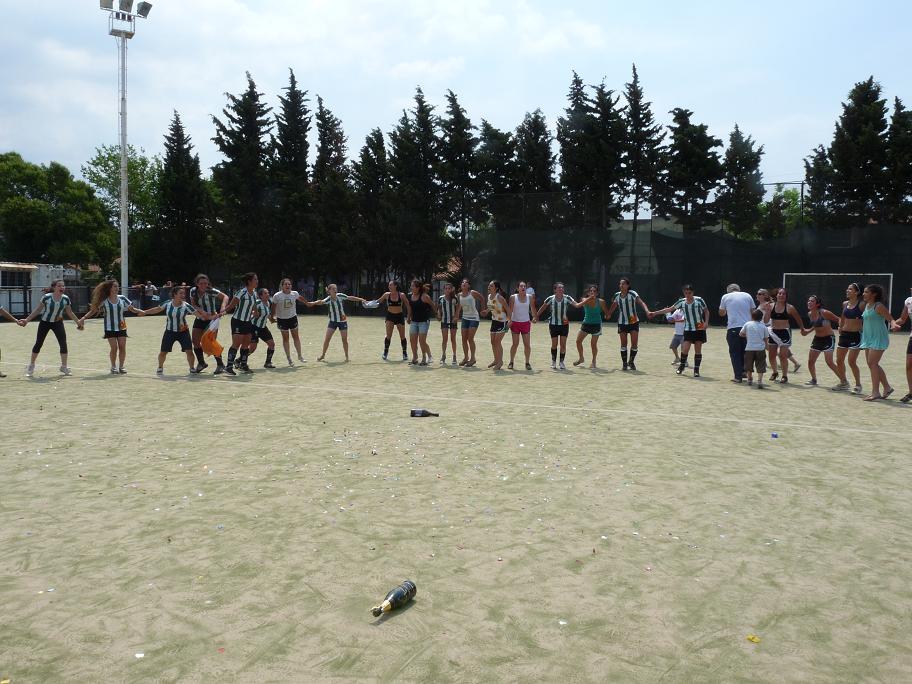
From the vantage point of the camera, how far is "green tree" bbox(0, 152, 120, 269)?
5866 cm

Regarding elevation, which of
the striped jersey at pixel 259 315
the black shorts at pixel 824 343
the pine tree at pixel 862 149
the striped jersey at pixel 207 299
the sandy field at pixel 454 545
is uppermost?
the pine tree at pixel 862 149

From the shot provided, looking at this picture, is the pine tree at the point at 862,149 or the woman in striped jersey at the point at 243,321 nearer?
the woman in striped jersey at the point at 243,321

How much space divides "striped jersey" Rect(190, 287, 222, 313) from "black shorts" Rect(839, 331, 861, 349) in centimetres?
1089

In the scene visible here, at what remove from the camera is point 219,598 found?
400 cm

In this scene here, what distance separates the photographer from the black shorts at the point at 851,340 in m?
12.0

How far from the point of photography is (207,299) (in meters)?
14.0

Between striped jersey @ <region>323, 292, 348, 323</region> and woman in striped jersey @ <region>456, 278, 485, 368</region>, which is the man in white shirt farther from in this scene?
striped jersey @ <region>323, 292, 348, 323</region>

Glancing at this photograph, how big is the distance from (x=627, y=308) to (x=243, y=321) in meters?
7.66

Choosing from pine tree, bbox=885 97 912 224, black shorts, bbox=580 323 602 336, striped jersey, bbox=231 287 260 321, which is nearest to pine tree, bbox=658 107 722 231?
pine tree, bbox=885 97 912 224

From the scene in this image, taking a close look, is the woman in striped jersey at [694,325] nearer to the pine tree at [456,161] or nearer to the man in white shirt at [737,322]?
the man in white shirt at [737,322]

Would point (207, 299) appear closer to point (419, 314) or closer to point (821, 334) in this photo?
point (419, 314)

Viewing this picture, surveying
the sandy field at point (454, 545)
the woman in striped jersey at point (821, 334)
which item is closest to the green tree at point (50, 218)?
the sandy field at point (454, 545)

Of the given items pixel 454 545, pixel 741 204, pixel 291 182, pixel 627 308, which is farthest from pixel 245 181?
pixel 454 545

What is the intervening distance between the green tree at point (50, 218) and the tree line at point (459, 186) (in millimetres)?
5968
